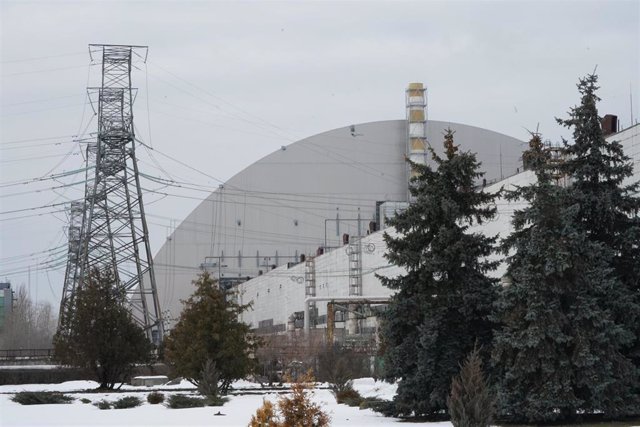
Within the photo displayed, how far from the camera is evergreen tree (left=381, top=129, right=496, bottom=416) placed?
1187 inches

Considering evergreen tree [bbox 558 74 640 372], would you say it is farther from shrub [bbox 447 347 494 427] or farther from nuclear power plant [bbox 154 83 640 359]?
nuclear power plant [bbox 154 83 640 359]

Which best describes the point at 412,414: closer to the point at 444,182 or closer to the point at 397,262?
the point at 397,262

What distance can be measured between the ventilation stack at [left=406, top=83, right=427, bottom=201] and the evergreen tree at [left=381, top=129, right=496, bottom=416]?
59379 mm

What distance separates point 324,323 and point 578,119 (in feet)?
178

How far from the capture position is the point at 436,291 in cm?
3094

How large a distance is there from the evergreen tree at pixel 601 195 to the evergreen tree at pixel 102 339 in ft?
94.2

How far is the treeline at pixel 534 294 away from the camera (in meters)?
27.0

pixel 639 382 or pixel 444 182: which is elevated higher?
pixel 444 182

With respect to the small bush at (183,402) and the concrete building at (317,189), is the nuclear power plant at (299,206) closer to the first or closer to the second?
the concrete building at (317,189)

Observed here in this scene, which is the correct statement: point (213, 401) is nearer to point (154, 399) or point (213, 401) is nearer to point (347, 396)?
point (154, 399)

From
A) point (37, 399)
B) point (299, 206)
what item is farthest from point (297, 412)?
point (299, 206)

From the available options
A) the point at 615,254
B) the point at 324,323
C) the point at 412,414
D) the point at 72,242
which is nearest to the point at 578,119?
the point at 615,254

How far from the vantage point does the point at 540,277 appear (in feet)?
90.1

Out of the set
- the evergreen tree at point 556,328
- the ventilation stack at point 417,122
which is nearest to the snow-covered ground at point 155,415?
the evergreen tree at point 556,328
